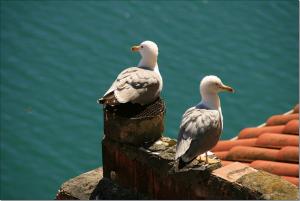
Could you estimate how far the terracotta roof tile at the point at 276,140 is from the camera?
659 cm

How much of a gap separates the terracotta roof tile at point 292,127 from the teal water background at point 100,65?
4.83 metres

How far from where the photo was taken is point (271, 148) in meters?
6.76

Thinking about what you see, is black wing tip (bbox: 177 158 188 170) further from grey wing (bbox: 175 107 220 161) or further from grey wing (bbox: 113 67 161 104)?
grey wing (bbox: 113 67 161 104)

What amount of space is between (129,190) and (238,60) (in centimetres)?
994

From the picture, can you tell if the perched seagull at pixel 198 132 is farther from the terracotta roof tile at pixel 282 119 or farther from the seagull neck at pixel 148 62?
the terracotta roof tile at pixel 282 119

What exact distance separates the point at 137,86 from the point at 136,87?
4 centimetres

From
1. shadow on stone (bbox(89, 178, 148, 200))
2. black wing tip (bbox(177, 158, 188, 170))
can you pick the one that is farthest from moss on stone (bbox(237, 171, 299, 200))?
shadow on stone (bbox(89, 178, 148, 200))

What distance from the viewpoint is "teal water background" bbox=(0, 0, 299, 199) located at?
11.5 metres

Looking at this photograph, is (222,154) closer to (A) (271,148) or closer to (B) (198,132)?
(A) (271,148)

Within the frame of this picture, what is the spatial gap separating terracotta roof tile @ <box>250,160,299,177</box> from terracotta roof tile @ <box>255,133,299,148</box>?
0.39m

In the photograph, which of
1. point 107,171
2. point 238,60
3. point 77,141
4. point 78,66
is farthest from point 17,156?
point 107,171

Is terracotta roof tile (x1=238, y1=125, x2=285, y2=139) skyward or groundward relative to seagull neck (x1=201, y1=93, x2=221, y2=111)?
skyward

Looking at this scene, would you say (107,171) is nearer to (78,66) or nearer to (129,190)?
(129,190)

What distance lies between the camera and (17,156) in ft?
37.1
